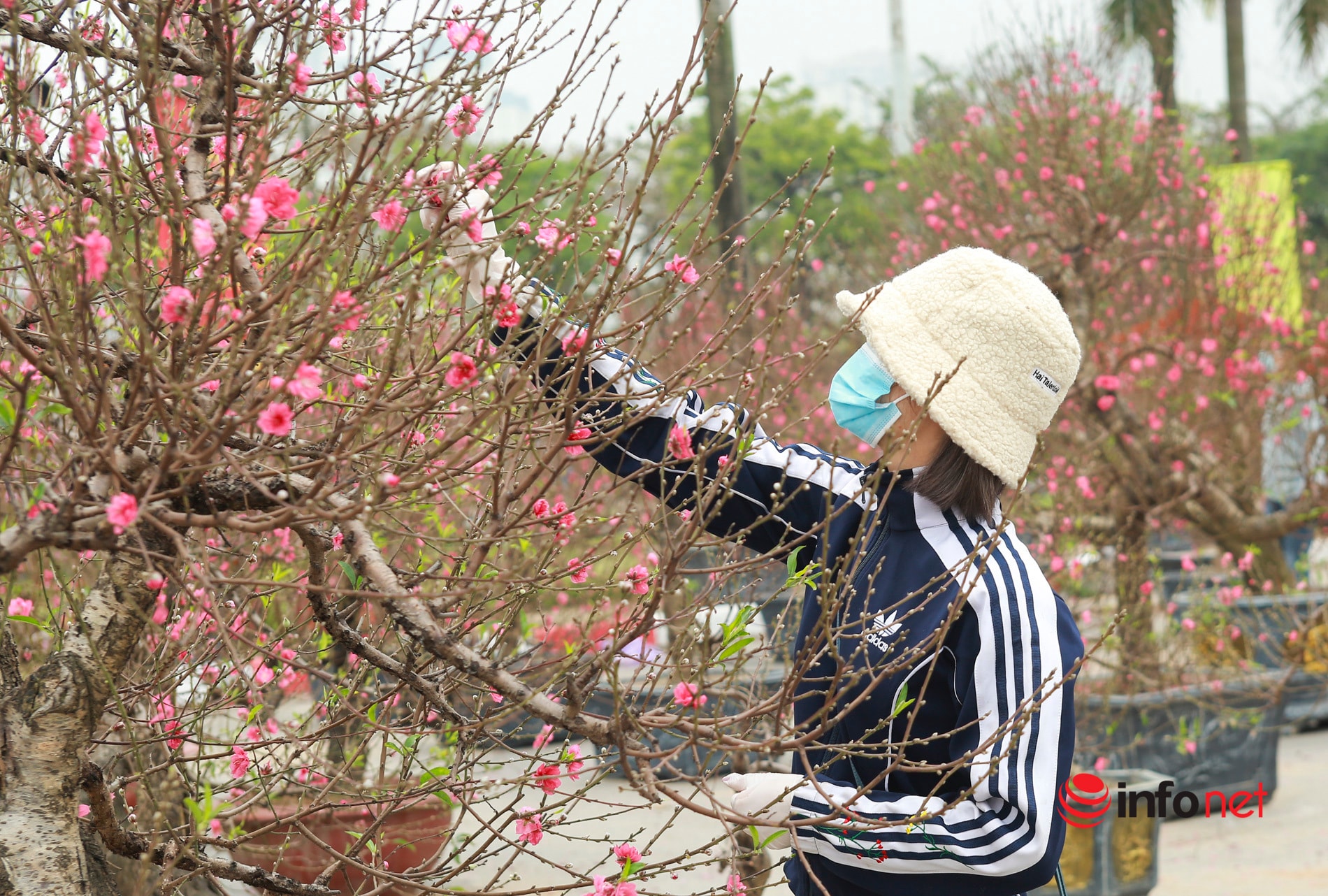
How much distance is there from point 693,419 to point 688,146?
27217 millimetres

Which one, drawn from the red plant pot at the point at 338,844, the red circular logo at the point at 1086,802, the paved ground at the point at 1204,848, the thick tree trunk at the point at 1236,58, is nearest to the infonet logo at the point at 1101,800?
the red circular logo at the point at 1086,802

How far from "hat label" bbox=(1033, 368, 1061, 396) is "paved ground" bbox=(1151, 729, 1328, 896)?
408cm

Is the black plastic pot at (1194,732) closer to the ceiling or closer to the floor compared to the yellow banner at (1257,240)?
closer to the floor

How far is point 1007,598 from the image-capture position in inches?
73.7

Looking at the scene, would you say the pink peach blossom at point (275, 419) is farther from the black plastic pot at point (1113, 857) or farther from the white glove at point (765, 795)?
the black plastic pot at point (1113, 857)

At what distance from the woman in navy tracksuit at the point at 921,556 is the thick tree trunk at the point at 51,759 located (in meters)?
0.81

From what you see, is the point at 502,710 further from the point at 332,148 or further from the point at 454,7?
the point at 454,7

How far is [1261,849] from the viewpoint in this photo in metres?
5.73

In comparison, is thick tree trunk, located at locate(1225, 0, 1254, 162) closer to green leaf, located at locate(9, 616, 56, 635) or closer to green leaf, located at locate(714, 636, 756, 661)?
green leaf, located at locate(714, 636, 756, 661)

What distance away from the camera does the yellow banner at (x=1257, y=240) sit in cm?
735

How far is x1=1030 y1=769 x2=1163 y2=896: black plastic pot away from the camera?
4.64m

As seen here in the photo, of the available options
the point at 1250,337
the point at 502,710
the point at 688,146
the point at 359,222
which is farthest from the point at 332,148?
the point at 688,146

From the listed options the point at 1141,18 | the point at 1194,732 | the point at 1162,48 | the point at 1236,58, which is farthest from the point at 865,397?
the point at 1236,58

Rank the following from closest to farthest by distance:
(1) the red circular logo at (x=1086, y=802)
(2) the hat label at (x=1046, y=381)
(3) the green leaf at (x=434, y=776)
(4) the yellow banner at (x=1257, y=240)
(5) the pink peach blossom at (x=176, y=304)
Result: (5) the pink peach blossom at (x=176, y=304)
(3) the green leaf at (x=434, y=776)
(2) the hat label at (x=1046, y=381)
(1) the red circular logo at (x=1086, y=802)
(4) the yellow banner at (x=1257, y=240)
